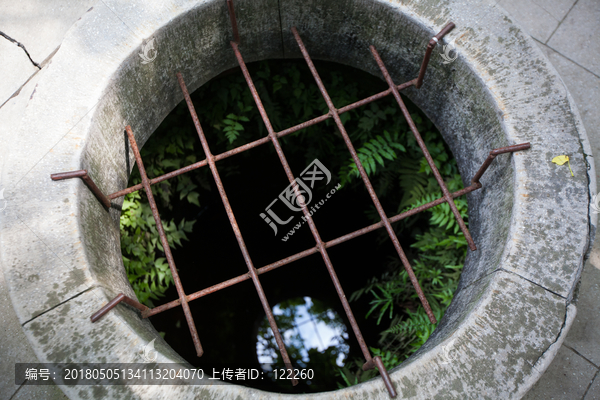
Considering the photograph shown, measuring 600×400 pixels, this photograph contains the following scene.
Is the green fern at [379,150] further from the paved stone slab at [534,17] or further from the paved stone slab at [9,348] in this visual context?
the paved stone slab at [9,348]

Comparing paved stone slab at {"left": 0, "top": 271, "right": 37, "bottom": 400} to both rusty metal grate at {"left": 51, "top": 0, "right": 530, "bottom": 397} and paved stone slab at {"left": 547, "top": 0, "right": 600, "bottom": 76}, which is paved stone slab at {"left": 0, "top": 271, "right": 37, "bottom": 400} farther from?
paved stone slab at {"left": 547, "top": 0, "right": 600, "bottom": 76}

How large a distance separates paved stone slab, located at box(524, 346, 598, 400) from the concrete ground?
0.12 ft

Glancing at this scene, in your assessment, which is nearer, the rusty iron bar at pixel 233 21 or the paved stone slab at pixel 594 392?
the paved stone slab at pixel 594 392

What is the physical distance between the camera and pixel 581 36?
279cm

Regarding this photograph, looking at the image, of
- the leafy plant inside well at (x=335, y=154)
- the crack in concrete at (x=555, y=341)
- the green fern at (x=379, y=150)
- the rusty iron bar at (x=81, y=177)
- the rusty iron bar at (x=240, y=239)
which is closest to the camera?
the crack in concrete at (x=555, y=341)

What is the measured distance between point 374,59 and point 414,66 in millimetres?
316

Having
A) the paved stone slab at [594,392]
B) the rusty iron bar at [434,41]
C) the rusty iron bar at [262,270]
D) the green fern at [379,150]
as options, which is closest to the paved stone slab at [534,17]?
the rusty iron bar at [434,41]

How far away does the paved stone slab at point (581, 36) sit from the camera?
8.98ft

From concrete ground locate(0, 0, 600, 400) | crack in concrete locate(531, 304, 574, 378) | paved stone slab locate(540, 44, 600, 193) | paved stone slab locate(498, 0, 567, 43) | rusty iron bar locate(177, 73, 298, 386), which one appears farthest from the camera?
paved stone slab locate(498, 0, 567, 43)

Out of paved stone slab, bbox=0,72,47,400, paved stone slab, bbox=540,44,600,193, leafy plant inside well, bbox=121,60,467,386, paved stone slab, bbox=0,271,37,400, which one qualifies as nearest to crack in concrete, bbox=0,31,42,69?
paved stone slab, bbox=0,72,47,400

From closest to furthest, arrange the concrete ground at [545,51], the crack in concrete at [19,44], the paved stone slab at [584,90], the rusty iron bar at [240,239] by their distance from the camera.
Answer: the rusty iron bar at [240,239] → the concrete ground at [545,51] → the paved stone slab at [584,90] → the crack in concrete at [19,44]

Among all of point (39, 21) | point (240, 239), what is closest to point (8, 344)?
point (240, 239)

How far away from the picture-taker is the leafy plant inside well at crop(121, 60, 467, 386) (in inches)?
126

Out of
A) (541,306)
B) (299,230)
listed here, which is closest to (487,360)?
(541,306)
